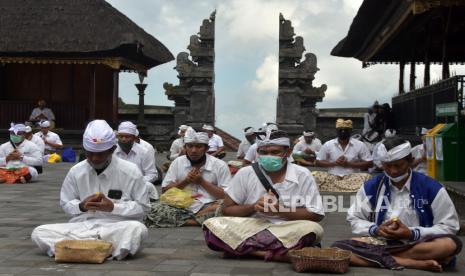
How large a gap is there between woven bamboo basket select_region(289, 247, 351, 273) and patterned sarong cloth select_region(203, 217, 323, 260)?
262mm

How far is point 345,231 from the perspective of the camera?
8820 mm

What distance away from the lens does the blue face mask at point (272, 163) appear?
6.64m

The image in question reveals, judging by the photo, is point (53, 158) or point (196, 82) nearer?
point (53, 158)

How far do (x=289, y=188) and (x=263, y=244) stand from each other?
22.5 inches

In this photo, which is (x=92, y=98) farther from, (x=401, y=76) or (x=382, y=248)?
(x=382, y=248)

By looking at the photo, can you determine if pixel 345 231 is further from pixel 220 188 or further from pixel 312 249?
pixel 312 249

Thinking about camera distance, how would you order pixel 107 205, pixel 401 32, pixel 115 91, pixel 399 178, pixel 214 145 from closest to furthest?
pixel 399 178 → pixel 107 205 → pixel 214 145 → pixel 401 32 → pixel 115 91

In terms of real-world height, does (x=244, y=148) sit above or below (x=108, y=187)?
above

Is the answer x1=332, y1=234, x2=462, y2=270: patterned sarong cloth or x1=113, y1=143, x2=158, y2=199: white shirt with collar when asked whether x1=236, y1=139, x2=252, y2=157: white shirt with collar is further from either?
x1=332, y1=234, x2=462, y2=270: patterned sarong cloth

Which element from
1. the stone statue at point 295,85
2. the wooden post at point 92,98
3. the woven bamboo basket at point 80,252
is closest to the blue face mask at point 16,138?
the woven bamboo basket at point 80,252

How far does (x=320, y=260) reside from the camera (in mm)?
6066

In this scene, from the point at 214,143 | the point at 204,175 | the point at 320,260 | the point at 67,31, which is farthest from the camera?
the point at 67,31

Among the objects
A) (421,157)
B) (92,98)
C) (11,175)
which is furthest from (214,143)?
(92,98)

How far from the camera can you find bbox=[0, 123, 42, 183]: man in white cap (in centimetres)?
1543
